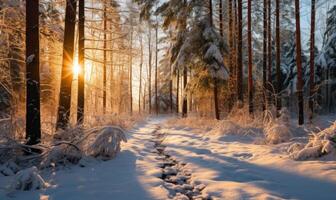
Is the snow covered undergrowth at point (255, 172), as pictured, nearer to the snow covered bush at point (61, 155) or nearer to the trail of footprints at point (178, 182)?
the trail of footprints at point (178, 182)

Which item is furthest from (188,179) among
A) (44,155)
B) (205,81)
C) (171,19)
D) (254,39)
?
(254,39)

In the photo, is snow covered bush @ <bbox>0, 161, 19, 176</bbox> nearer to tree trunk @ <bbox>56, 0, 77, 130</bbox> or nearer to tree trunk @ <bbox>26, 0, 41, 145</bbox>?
tree trunk @ <bbox>26, 0, 41, 145</bbox>

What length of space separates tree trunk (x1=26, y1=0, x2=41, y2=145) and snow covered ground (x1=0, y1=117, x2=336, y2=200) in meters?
1.27

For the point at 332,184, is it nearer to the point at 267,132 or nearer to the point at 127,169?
the point at 127,169

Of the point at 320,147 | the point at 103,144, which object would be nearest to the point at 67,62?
the point at 103,144

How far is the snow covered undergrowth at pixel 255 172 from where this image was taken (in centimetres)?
466

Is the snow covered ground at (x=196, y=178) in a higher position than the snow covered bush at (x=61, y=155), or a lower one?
lower

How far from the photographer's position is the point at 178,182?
221 inches

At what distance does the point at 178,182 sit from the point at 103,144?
2.60 meters

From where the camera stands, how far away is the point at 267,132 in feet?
31.0

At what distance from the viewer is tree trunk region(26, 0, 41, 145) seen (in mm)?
7141

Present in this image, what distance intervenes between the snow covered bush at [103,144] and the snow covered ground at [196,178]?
28cm

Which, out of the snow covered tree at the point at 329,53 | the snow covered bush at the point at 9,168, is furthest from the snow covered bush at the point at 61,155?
the snow covered tree at the point at 329,53

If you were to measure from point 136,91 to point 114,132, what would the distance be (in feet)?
144
